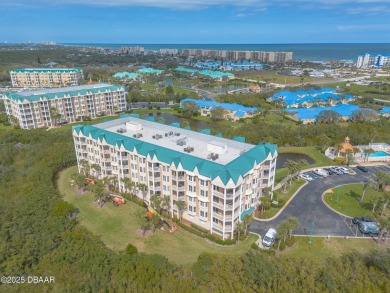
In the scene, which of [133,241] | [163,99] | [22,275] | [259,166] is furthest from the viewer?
[163,99]

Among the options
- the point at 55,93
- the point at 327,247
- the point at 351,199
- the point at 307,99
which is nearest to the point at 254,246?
the point at 327,247

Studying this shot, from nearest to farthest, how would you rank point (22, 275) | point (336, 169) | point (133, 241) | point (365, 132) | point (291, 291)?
point (291, 291), point (22, 275), point (133, 241), point (336, 169), point (365, 132)

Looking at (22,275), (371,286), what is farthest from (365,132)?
(22,275)

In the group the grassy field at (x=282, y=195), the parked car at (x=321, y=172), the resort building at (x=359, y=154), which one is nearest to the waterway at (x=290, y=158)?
the resort building at (x=359, y=154)

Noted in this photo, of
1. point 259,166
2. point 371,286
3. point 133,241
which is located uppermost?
point 259,166

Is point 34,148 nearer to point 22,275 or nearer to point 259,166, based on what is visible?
point 22,275

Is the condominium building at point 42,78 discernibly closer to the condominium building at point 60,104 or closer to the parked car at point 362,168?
the condominium building at point 60,104

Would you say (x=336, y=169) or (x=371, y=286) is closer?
(x=371, y=286)
